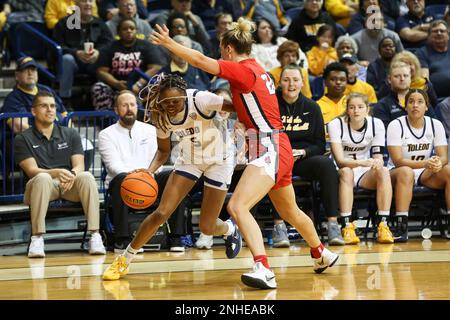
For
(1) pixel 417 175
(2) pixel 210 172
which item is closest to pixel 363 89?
(1) pixel 417 175

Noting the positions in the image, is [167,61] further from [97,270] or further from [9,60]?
[97,270]

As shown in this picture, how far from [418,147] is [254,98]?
3.86 m

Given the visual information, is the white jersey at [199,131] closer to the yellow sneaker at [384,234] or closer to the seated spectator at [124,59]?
the yellow sneaker at [384,234]

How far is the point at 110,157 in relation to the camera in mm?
9547

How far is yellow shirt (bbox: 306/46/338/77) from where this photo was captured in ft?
41.1

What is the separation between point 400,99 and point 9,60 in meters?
5.15

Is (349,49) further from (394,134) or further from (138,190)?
(138,190)

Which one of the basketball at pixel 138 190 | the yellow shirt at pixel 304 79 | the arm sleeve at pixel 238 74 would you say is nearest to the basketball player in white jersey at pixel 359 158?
the yellow shirt at pixel 304 79

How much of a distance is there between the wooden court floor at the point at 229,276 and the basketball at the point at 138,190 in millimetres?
605

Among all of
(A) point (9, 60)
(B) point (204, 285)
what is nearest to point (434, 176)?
(B) point (204, 285)

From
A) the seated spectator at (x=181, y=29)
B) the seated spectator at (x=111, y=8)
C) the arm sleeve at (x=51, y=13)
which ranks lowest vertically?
the seated spectator at (x=181, y=29)

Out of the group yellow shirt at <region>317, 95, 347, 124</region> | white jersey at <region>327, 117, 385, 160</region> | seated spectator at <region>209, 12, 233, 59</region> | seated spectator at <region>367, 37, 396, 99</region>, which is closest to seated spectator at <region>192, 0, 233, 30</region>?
seated spectator at <region>209, 12, 233, 59</region>

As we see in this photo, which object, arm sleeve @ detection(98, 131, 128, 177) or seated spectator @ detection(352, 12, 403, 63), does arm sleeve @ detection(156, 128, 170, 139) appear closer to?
arm sleeve @ detection(98, 131, 128, 177)

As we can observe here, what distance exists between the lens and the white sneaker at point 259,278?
6.41m
